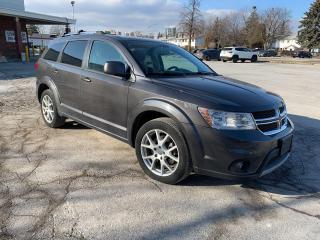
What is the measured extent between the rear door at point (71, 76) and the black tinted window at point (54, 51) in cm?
24

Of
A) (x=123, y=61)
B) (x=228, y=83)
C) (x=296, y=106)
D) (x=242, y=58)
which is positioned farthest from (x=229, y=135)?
(x=242, y=58)

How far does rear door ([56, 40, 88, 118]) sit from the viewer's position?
5488 millimetres

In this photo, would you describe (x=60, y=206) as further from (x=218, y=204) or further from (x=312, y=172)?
(x=312, y=172)

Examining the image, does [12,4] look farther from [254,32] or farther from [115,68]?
[254,32]

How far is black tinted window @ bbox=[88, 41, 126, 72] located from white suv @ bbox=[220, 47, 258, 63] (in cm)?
3350

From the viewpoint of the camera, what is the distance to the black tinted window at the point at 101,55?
4906 mm

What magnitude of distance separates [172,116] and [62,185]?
153 centimetres

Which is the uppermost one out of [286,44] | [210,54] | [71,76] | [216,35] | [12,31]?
[12,31]

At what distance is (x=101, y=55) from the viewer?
5.14 meters

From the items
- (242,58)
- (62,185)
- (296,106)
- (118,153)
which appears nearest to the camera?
(62,185)

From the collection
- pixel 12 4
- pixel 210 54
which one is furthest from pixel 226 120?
pixel 210 54

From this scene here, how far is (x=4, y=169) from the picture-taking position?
4484mm

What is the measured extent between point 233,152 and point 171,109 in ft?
2.79

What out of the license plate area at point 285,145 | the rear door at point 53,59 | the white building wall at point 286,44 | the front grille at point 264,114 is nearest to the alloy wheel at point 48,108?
the rear door at point 53,59
